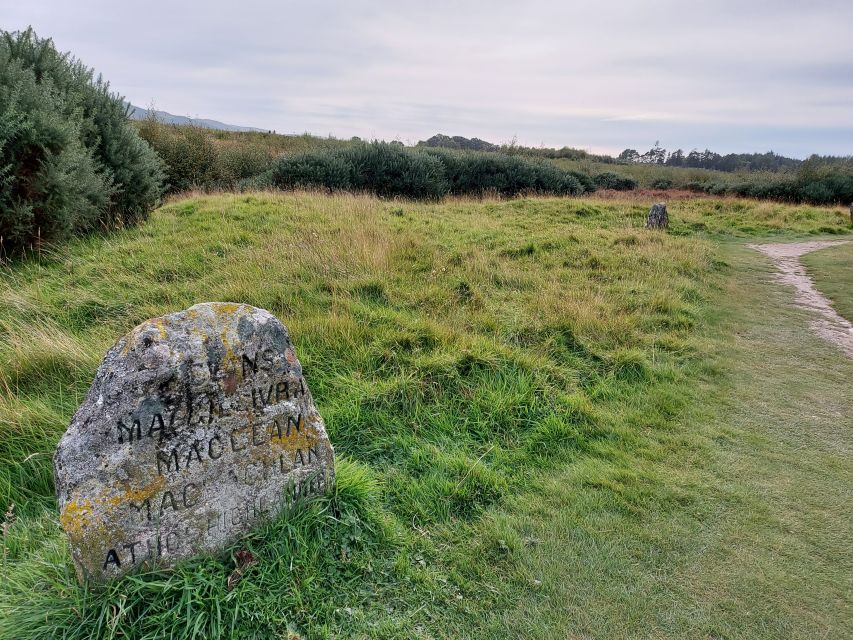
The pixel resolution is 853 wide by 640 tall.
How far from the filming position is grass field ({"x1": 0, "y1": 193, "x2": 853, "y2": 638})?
97.2 inches

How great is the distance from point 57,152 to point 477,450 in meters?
7.99

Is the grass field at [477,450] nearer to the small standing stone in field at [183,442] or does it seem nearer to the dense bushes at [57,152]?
the small standing stone in field at [183,442]

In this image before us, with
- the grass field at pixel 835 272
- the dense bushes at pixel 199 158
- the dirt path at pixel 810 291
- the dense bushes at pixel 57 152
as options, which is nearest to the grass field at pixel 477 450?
the dirt path at pixel 810 291

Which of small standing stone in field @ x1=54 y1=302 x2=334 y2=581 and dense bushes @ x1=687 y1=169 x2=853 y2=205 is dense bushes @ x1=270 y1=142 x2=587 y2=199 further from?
small standing stone in field @ x1=54 y1=302 x2=334 y2=581

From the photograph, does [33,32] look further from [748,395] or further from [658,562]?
[748,395]

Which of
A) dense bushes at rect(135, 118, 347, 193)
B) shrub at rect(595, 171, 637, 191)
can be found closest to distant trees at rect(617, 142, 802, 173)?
shrub at rect(595, 171, 637, 191)

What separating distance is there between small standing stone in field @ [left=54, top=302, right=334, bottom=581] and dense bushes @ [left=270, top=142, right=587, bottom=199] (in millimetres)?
16798

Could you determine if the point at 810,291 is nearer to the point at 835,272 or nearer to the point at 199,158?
the point at 835,272

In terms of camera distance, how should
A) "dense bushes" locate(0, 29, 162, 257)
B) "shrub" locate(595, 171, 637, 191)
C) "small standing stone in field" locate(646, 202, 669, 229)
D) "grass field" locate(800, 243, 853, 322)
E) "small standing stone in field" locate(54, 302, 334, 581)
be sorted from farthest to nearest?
"shrub" locate(595, 171, 637, 191) → "small standing stone in field" locate(646, 202, 669, 229) → "grass field" locate(800, 243, 853, 322) → "dense bushes" locate(0, 29, 162, 257) → "small standing stone in field" locate(54, 302, 334, 581)

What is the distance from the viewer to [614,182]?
3447 cm

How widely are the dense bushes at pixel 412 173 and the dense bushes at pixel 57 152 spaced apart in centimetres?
905

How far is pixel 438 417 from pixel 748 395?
3521 mm

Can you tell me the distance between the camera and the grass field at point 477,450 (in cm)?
247

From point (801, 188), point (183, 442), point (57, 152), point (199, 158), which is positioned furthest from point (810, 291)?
point (801, 188)
